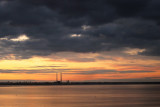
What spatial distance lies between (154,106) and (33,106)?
27.9 metres

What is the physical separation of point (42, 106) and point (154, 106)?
25738 mm

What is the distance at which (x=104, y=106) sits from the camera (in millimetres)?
60531

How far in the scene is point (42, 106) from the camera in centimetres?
6228

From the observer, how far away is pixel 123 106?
60656mm

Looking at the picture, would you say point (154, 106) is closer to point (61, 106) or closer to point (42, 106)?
point (61, 106)

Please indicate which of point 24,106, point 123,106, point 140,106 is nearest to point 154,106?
point 140,106

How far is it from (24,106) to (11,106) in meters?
3.06

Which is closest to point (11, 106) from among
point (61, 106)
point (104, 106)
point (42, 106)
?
point (42, 106)

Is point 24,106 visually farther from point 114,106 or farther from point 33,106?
point 114,106

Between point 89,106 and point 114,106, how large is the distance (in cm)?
575

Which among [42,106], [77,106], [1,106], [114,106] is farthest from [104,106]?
[1,106]

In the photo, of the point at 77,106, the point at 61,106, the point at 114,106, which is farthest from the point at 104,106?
the point at 61,106

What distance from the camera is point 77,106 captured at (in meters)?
61.6

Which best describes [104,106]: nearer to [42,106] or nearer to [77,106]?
[77,106]
